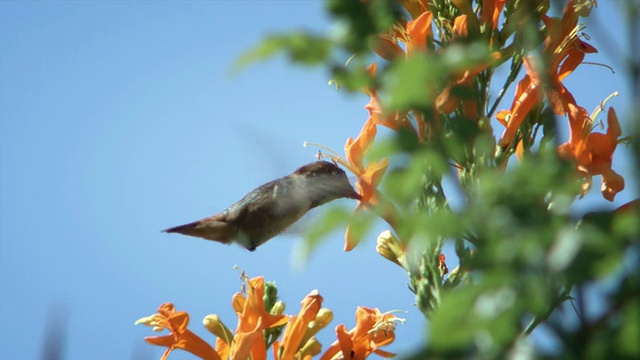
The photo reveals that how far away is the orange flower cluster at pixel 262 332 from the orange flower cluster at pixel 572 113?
1.13m

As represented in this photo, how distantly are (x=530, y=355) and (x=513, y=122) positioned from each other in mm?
2809

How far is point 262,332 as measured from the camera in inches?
157

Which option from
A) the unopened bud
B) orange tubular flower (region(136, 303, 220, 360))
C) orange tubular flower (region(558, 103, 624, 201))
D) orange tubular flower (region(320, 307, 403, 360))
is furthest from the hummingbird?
orange tubular flower (region(558, 103, 624, 201))

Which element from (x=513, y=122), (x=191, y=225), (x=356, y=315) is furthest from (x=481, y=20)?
(x=191, y=225)

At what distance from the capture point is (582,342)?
4.47 feet

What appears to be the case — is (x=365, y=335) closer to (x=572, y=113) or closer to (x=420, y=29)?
(x=572, y=113)

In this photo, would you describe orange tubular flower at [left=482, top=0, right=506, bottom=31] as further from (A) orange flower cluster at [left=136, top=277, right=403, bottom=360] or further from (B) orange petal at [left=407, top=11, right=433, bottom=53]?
(A) orange flower cluster at [left=136, top=277, right=403, bottom=360]

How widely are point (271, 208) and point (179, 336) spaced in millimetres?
1348

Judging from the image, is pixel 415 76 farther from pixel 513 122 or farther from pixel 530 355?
pixel 513 122

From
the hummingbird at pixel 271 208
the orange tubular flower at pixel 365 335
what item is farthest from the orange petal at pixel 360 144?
the orange tubular flower at pixel 365 335

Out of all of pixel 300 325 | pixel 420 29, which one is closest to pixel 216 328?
pixel 300 325

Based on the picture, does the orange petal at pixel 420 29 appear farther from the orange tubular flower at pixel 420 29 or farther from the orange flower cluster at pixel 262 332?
the orange flower cluster at pixel 262 332

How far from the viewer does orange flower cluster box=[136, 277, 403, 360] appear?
394 centimetres

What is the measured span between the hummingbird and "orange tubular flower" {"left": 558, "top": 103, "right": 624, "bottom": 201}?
1.28 meters
